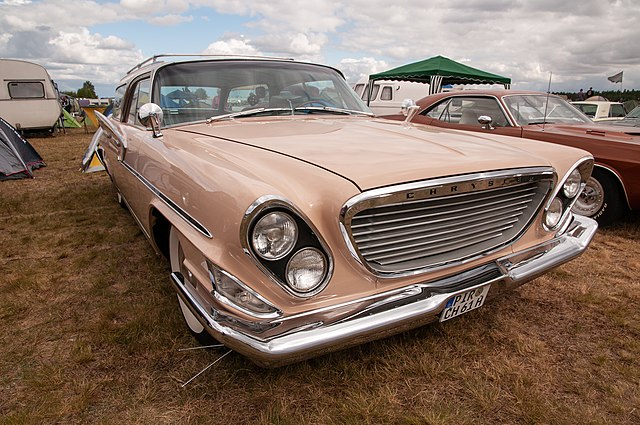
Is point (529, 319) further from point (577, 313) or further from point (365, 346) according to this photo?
point (365, 346)

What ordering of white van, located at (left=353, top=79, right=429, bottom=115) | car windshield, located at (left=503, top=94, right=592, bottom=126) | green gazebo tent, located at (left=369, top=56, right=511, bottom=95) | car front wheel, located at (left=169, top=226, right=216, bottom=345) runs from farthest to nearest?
1. white van, located at (left=353, top=79, right=429, bottom=115)
2. green gazebo tent, located at (left=369, top=56, right=511, bottom=95)
3. car windshield, located at (left=503, top=94, right=592, bottom=126)
4. car front wheel, located at (left=169, top=226, right=216, bottom=345)

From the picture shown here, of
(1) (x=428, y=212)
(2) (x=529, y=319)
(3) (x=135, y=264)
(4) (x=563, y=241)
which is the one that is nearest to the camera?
(1) (x=428, y=212)

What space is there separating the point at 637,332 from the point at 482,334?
0.88 meters

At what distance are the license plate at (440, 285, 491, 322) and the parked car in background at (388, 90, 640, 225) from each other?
6.81 ft

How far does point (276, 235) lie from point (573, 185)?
1825 millimetres

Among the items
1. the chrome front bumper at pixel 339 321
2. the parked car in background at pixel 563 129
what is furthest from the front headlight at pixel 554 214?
the parked car in background at pixel 563 129

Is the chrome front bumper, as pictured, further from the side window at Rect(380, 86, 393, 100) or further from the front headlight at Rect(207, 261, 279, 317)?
the side window at Rect(380, 86, 393, 100)

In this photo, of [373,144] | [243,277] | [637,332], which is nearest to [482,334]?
[637,332]

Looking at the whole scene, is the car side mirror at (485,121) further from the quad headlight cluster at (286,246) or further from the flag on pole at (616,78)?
the flag on pole at (616,78)

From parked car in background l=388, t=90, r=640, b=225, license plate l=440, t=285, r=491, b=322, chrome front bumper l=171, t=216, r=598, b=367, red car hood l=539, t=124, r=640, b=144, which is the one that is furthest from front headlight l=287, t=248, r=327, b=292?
red car hood l=539, t=124, r=640, b=144

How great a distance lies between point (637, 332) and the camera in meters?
2.39

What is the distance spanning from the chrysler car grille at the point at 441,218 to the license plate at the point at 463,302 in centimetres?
16

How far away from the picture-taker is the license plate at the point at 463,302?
5.99ft

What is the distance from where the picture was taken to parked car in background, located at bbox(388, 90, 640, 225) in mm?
4035
